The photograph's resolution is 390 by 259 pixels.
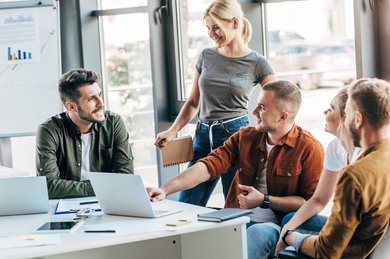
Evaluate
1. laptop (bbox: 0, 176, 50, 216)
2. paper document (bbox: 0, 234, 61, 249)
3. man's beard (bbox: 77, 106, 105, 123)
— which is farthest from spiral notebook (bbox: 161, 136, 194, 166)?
paper document (bbox: 0, 234, 61, 249)

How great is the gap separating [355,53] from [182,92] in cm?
168

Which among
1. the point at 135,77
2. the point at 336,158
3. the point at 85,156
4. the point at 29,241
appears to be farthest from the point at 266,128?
the point at 135,77

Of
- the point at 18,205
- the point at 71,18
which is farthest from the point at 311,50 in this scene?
the point at 71,18

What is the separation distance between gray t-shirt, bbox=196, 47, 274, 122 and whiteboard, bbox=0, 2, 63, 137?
164cm

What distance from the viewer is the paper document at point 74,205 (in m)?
3.02

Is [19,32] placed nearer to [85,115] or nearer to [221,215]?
[85,115]

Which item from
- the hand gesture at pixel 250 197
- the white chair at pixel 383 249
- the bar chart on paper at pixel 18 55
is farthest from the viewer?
the bar chart on paper at pixel 18 55

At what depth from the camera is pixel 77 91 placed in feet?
12.3

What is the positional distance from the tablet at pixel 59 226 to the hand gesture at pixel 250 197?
2.42 feet

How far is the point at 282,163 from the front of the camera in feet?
10.4

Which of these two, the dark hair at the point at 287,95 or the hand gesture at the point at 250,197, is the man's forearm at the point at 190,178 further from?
the dark hair at the point at 287,95

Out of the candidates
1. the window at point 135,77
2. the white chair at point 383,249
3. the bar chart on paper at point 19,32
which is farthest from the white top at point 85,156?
the white chair at point 383,249

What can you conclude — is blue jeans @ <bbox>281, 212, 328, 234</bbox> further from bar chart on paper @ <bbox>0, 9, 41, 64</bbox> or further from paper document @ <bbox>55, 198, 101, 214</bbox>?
bar chart on paper @ <bbox>0, 9, 41, 64</bbox>

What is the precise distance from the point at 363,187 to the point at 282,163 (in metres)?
0.90
